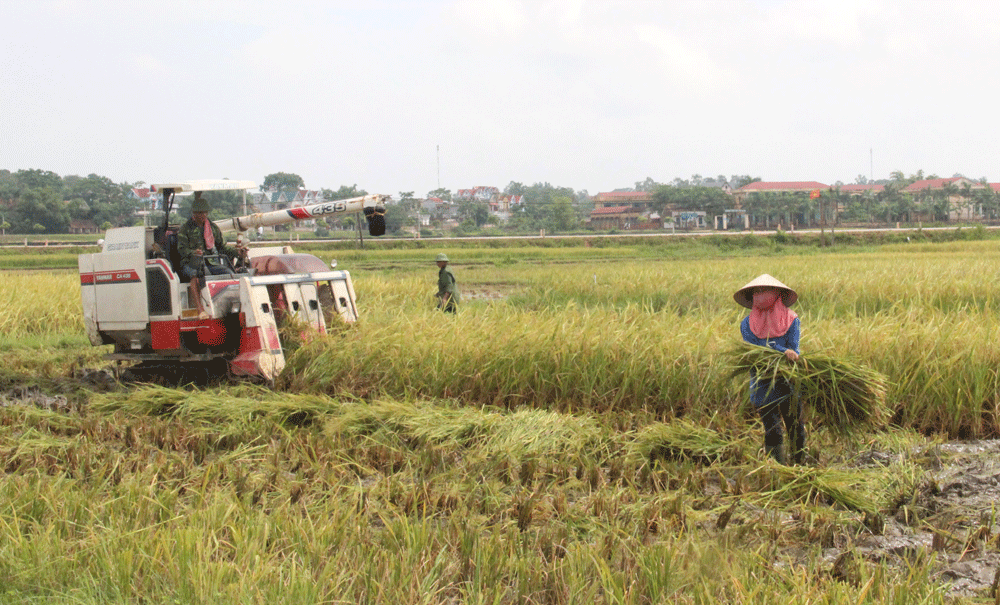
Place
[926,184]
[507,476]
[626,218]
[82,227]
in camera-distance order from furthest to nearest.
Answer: [926,184] < [626,218] < [82,227] < [507,476]

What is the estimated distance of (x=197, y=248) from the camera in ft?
24.6

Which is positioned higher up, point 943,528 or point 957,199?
point 957,199

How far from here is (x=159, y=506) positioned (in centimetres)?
404

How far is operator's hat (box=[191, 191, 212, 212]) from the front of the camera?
7.53 m

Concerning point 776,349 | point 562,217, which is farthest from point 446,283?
point 562,217

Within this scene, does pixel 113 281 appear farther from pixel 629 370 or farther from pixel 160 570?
pixel 160 570

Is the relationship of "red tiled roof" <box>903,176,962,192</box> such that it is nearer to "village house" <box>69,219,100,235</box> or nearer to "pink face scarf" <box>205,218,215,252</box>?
"village house" <box>69,219,100,235</box>

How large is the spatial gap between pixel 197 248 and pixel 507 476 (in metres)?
4.14

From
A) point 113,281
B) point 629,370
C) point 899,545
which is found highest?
point 113,281

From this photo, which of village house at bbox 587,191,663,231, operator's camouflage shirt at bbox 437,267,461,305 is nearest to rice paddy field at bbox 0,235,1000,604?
operator's camouflage shirt at bbox 437,267,461,305

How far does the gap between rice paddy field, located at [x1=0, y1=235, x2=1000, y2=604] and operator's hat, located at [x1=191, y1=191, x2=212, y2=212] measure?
62.3 inches

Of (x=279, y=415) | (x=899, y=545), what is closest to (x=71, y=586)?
(x=279, y=415)

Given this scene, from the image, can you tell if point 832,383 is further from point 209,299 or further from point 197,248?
point 197,248

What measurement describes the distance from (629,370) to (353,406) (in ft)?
6.67
